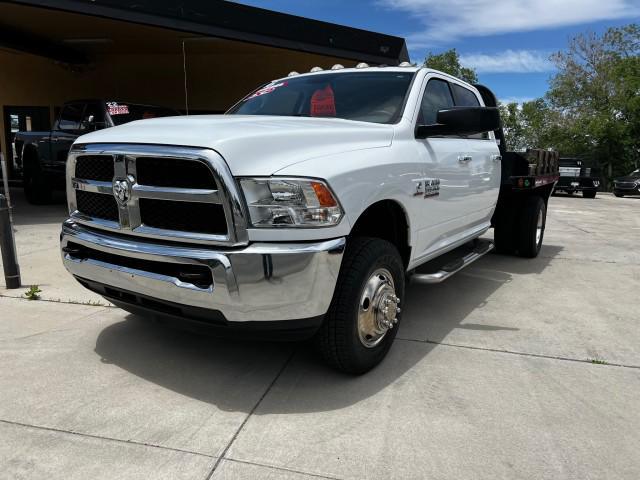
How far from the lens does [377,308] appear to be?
3.10 m

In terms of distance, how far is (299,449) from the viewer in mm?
2439

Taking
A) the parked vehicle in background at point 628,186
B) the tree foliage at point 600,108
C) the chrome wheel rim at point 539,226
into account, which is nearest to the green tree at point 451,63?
the tree foliage at point 600,108

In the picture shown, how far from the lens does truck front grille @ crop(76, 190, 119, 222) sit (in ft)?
9.88

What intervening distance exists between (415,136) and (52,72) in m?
17.6

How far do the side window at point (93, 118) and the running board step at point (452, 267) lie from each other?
23.4 feet

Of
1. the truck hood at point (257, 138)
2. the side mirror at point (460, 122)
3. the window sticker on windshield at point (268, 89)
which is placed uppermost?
the window sticker on windshield at point (268, 89)

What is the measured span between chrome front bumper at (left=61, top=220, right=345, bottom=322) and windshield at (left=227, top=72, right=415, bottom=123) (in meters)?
1.55

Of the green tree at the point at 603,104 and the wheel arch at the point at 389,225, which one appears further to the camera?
the green tree at the point at 603,104

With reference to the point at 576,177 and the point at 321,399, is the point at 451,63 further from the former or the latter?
the point at 321,399

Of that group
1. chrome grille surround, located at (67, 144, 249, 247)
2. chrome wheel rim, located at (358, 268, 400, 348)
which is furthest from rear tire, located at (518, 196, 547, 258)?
chrome grille surround, located at (67, 144, 249, 247)

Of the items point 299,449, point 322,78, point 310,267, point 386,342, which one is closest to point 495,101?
point 322,78

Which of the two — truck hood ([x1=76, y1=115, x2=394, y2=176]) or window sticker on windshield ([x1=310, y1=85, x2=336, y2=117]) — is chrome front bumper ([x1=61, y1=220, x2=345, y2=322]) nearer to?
truck hood ([x1=76, y1=115, x2=394, y2=176])

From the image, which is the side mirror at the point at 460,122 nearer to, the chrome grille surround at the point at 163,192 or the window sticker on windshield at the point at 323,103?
the window sticker on windshield at the point at 323,103

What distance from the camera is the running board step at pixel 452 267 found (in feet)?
12.1
